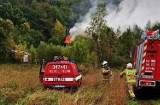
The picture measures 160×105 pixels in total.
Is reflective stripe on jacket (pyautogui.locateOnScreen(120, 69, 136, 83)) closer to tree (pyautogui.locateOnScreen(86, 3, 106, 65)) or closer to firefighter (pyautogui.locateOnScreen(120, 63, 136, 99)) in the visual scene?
firefighter (pyautogui.locateOnScreen(120, 63, 136, 99))

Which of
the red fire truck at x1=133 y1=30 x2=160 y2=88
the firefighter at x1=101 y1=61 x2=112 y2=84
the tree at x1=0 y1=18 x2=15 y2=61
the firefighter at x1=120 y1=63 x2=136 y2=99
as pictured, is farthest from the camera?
the tree at x1=0 y1=18 x2=15 y2=61

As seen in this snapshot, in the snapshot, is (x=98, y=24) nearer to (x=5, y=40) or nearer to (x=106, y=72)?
(x=106, y=72)

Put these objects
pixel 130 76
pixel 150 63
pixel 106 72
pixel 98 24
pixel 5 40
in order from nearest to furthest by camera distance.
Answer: pixel 130 76 < pixel 150 63 < pixel 106 72 < pixel 98 24 < pixel 5 40

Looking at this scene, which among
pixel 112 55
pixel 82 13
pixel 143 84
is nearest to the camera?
pixel 143 84

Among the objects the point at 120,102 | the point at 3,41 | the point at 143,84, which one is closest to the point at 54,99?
the point at 120,102

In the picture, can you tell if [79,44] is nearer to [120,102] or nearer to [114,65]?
[114,65]

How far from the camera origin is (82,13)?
401 ft

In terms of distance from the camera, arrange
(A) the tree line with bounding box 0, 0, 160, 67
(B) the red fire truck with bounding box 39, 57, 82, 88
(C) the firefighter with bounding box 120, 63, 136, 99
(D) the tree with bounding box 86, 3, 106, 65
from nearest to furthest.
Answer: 1. (C) the firefighter with bounding box 120, 63, 136, 99
2. (B) the red fire truck with bounding box 39, 57, 82, 88
3. (D) the tree with bounding box 86, 3, 106, 65
4. (A) the tree line with bounding box 0, 0, 160, 67

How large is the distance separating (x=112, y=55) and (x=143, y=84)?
948 inches

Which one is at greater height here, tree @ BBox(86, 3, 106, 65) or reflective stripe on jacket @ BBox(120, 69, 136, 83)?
tree @ BBox(86, 3, 106, 65)

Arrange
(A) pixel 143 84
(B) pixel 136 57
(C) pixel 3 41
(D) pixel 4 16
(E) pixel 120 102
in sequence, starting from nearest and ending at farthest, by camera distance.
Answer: (E) pixel 120 102 < (A) pixel 143 84 < (B) pixel 136 57 < (C) pixel 3 41 < (D) pixel 4 16

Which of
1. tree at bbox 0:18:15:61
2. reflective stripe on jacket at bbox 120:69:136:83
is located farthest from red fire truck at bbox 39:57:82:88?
tree at bbox 0:18:15:61

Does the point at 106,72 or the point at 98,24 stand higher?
the point at 98,24

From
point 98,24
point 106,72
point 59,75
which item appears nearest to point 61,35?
point 98,24
